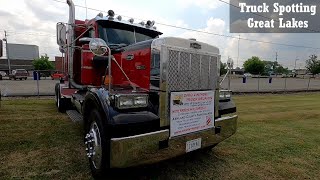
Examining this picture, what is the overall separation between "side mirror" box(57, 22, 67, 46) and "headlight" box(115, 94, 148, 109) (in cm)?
390

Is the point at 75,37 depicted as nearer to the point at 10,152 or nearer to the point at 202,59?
the point at 10,152

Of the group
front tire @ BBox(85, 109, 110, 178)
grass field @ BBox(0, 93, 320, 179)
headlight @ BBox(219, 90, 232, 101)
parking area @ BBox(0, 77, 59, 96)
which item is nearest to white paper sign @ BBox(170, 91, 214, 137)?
headlight @ BBox(219, 90, 232, 101)

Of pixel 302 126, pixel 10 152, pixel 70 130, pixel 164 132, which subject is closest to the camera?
pixel 164 132

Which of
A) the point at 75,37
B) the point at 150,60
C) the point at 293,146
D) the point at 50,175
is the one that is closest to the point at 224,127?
the point at 150,60

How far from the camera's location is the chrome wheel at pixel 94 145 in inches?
138

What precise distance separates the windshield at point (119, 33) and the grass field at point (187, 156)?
2221 mm

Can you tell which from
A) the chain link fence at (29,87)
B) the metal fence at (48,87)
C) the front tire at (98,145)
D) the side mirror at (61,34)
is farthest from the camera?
the metal fence at (48,87)

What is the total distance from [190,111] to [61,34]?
4.32m

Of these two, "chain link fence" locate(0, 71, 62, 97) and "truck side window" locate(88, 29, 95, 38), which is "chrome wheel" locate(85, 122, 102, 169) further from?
"chain link fence" locate(0, 71, 62, 97)

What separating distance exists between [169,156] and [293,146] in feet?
11.0

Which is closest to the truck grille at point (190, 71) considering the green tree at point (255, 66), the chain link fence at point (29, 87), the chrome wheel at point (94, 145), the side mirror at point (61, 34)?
the chrome wheel at point (94, 145)

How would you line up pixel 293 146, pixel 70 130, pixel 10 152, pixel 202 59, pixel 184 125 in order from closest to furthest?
pixel 184 125 → pixel 202 59 → pixel 10 152 → pixel 293 146 → pixel 70 130

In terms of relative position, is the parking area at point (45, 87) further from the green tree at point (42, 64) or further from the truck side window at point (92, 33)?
the green tree at point (42, 64)

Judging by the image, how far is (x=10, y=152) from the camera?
466 cm
